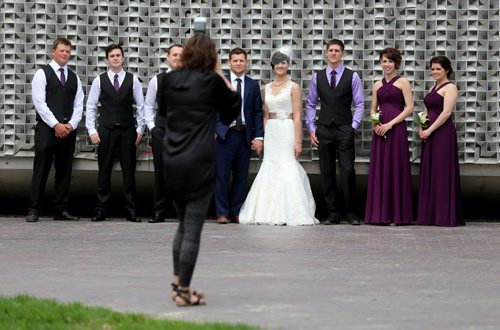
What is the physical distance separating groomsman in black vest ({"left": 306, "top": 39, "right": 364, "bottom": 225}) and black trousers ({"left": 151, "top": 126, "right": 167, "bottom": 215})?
1997 mm

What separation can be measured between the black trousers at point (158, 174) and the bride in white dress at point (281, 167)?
106cm

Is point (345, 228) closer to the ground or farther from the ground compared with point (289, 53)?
closer to the ground

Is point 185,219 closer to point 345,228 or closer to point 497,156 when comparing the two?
point 345,228

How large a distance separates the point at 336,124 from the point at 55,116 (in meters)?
3.67

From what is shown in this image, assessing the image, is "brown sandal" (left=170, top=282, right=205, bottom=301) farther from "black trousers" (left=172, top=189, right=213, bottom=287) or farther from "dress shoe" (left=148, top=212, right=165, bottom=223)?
"dress shoe" (left=148, top=212, right=165, bottom=223)

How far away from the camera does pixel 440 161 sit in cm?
1836

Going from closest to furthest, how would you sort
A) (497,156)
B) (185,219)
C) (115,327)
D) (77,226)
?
1. (115,327)
2. (185,219)
3. (77,226)
4. (497,156)

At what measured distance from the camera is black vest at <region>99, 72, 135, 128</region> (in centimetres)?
1867

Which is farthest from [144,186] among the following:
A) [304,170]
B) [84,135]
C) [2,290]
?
[2,290]

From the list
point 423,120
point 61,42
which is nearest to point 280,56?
Answer: point 423,120

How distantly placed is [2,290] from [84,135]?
8287mm

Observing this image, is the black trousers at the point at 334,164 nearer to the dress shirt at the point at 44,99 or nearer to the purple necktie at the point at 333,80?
the purple necktie at the point at 333,80

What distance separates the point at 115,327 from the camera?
9.17m

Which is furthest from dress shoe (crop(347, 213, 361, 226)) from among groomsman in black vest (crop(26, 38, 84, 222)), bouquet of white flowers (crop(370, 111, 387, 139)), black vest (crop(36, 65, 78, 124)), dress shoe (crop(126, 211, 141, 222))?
black vest (crop(36, 65, 78, 124))
